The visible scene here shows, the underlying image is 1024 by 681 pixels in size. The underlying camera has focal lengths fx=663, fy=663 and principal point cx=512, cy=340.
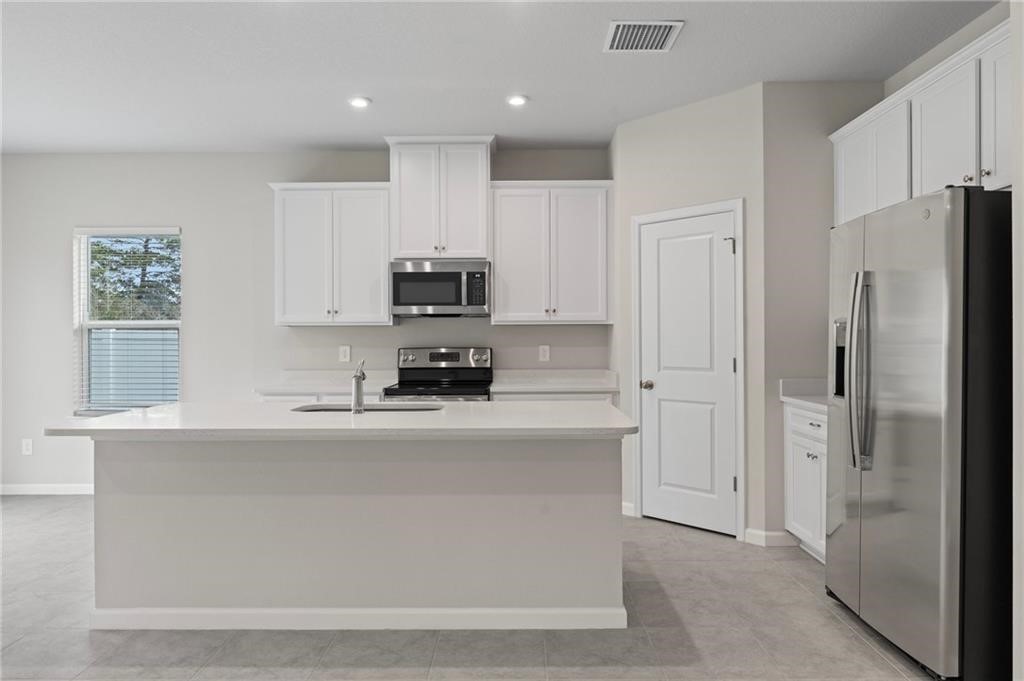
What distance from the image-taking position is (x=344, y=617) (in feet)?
8.86

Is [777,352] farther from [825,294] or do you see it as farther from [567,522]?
[567,522]

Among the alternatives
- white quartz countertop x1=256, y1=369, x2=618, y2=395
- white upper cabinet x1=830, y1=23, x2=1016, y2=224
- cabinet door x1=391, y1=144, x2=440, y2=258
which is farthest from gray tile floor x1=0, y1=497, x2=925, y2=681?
cabinet door x1=391, y1=144, x2=440, y2=258

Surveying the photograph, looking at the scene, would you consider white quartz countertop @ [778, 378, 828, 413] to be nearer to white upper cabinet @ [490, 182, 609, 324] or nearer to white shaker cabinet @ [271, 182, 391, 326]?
white upper cabinet @ [490, 182, 609, 324]

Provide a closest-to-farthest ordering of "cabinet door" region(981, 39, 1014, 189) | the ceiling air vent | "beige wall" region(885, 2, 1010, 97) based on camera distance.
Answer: "cabinet door" region(981, 39, 1014, 189) < "beige wall" region(885, 2, 1010, 97) < the ceiling air vent

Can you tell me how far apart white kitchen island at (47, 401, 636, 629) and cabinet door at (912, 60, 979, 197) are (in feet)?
5.77

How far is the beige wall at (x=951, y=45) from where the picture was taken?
291cm

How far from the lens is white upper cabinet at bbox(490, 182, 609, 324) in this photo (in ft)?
15.6

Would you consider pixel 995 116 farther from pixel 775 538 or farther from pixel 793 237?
pixel 775 538

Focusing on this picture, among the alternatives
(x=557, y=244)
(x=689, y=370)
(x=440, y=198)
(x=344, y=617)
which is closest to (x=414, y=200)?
(x=440, y=198)

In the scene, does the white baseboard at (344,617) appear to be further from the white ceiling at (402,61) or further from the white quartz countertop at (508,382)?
the white ceiling at (402,61)

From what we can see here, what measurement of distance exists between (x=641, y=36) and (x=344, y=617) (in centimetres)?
292

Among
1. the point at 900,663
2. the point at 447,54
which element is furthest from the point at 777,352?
the point at 447,54

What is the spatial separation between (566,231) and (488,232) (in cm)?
56

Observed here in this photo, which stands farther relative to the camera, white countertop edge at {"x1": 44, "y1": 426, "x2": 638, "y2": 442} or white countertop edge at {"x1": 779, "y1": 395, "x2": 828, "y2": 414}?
white countertop edge at {"x1": 779, "y1": 395, "x2": 828, "y2": 414}
